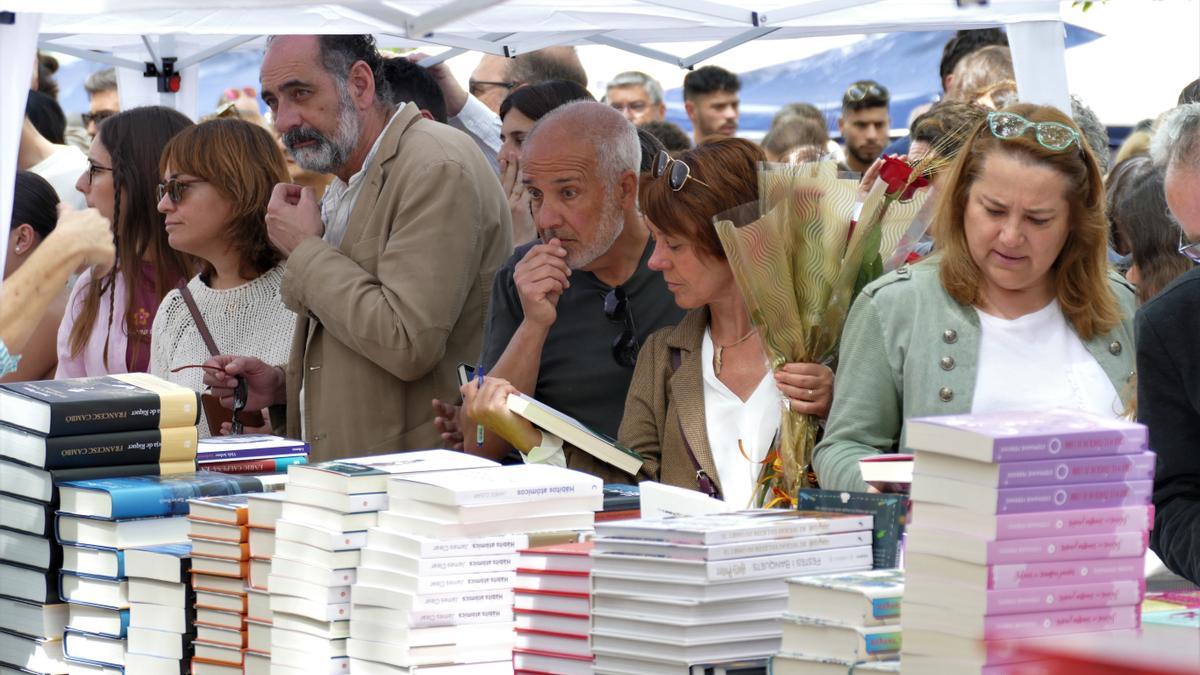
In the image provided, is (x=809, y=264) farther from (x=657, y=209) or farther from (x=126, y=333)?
(x=126, y=333)

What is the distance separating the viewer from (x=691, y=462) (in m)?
3.48

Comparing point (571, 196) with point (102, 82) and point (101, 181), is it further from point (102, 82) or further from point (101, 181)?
point (102, 82)

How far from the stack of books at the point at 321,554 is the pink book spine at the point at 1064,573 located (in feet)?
4.22

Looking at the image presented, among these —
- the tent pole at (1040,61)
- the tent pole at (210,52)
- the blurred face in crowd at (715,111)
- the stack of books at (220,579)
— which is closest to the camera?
the stack of books at (220,579)

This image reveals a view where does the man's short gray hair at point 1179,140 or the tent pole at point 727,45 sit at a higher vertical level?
the tent pole at point 727,45

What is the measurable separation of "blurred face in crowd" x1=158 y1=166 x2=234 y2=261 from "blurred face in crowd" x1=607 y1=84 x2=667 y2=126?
5456mm

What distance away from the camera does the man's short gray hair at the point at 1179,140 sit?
2736 millimetres

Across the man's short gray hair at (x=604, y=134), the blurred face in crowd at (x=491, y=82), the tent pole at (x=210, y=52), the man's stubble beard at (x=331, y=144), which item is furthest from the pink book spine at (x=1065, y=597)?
the tent pole at (x=210, y=52)

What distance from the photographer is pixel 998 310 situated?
3.14 metres

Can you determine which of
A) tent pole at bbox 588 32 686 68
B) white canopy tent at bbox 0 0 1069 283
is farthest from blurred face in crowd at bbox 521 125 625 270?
tent pole at bbox 588 32 686 68

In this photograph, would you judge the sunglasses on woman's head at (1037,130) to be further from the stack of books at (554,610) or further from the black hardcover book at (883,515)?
the stack of books at (554,610)

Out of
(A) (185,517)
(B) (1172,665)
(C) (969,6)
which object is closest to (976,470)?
(B) (1172,665)

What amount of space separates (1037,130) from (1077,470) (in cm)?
118

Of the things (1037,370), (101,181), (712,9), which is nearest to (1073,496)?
(1037,370)
